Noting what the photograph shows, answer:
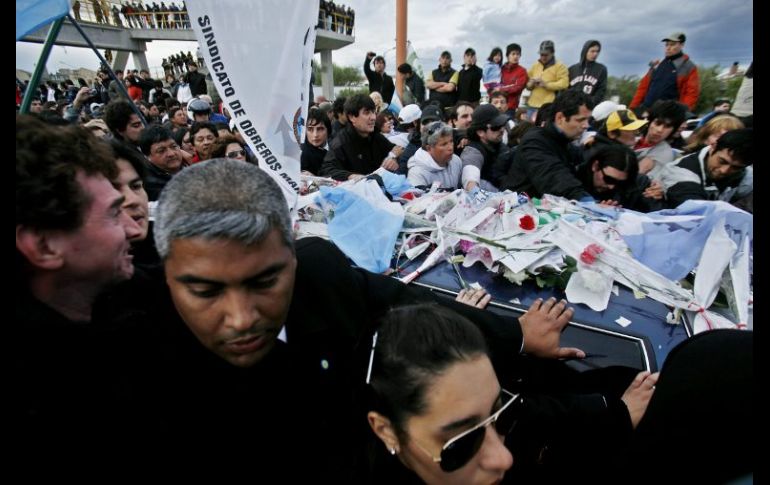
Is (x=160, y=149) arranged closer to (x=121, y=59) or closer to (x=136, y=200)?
(x=136, y=200)

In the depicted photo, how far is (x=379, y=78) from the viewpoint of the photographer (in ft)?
34.0

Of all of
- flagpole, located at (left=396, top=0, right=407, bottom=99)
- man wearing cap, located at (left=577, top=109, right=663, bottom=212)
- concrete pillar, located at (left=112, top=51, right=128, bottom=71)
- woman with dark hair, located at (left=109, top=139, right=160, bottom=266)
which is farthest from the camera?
concrete pillar, located at (left=112, top=51, right=128, bottom=71)

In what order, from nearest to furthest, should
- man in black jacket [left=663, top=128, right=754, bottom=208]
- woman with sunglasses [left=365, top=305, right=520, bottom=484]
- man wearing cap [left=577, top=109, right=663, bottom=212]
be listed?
woman with sunglasses [left=365, top=305, right=520, bottom=484], man in black jacket [left=663, top=128, right=754, bottom=208], man wearing cap [left=577, top=109, right=663, bottom=212]

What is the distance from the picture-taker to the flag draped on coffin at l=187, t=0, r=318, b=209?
2248 mm

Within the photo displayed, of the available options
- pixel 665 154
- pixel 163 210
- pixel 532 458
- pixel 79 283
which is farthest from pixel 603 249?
pixel 665 154

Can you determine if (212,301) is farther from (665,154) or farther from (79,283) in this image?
(665,154)

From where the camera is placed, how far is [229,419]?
132 centimetres

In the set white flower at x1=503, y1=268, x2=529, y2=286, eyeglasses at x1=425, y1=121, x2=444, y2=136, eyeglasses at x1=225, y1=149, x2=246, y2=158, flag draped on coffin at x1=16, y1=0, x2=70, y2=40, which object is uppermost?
flag draped on coffin at x1=16, y1=0, x2=70, y2=40

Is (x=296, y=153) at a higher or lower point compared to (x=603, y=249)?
higher

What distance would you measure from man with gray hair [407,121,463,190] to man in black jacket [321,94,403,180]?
73 centimetres

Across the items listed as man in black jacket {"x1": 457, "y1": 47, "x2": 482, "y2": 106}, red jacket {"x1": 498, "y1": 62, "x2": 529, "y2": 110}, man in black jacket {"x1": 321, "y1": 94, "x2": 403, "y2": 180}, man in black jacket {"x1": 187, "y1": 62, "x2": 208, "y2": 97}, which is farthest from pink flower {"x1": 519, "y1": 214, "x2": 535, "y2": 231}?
man in black jacket {"x1": 187, "y1": 62, "x2": 208, "y2": 97}

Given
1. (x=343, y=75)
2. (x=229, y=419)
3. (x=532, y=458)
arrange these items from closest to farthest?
(x=229, y=419), (x=532, y=458), (x=343, y=75)

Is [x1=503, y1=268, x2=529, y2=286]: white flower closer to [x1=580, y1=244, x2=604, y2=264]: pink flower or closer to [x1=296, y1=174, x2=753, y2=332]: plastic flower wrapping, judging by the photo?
[x1=296, y1=174, x2=753, y2=332]: plastic flower wrapping

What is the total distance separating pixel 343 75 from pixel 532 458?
59928 millimetres
